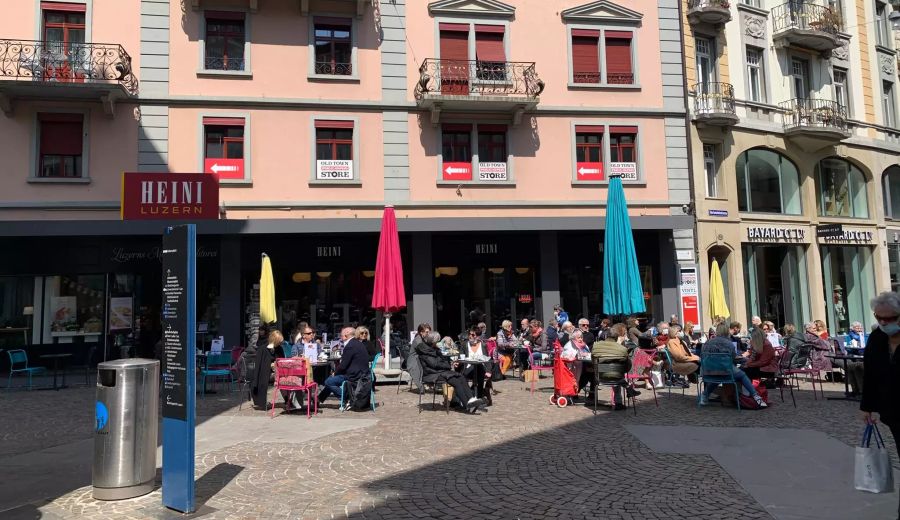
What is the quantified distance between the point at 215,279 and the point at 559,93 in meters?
11.5

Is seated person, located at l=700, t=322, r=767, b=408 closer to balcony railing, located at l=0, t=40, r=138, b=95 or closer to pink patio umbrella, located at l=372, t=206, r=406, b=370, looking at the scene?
pink patio umbrella, located at l=372, t=206, r=406, b=370

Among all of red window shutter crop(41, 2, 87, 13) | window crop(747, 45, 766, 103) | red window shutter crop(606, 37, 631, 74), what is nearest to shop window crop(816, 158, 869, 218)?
window crop(747, 45, 766, 103)

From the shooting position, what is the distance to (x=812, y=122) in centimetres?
2077

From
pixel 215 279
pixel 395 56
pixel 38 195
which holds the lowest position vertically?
pixel 215 279

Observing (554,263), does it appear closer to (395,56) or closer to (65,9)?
(395,56)

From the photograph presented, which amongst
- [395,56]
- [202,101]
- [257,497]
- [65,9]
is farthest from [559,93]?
[257,497]

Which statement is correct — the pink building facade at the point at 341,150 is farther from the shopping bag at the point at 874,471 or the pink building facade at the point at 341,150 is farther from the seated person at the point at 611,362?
the shopping bag at the point at 874,471

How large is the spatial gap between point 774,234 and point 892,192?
8645 mm

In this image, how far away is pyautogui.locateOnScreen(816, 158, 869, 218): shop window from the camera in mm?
22253

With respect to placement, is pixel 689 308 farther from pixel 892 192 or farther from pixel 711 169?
pixel 892 192

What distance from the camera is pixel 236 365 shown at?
41.2 feet

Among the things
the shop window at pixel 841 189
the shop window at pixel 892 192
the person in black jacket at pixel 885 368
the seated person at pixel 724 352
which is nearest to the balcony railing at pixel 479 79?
the seated person at pixel 724 352

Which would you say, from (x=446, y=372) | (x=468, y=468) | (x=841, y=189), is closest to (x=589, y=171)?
(x=446, y=372)

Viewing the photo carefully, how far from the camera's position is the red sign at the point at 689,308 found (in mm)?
18359
